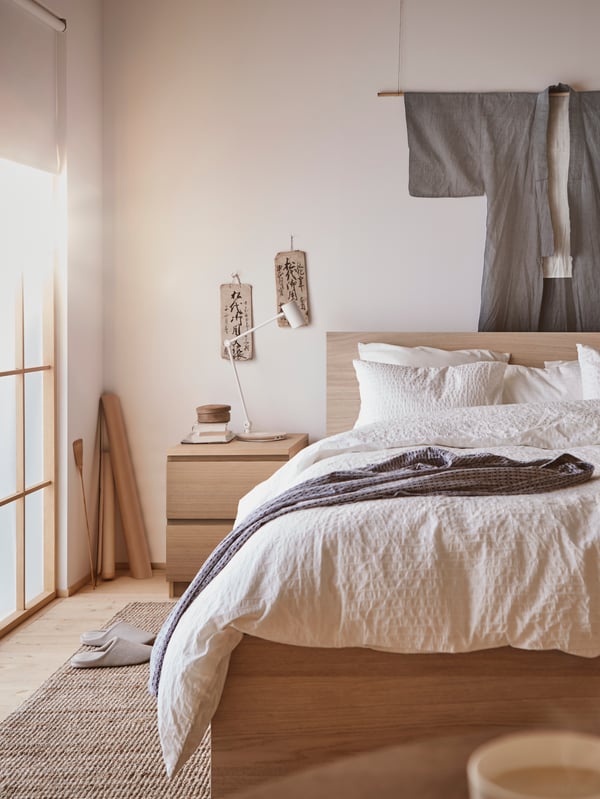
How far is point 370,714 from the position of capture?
175 cm

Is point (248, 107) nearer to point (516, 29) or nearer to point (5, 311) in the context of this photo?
point (516, 29)

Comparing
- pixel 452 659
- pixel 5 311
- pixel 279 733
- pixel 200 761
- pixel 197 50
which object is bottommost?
pixel 200 761

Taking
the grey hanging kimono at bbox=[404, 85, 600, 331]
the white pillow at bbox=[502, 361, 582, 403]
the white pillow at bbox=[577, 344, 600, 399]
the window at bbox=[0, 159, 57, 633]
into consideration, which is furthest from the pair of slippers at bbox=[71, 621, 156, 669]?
the grey hanging kimono at bbox=[404, 85, 600, 331]

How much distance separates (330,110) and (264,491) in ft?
6.64

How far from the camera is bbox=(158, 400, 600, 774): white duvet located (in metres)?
1.71

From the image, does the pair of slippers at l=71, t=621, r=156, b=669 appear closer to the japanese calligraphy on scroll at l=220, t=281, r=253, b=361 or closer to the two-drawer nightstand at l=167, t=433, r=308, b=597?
the two-drawer nightstand at l=167, t=433, r=308, b=597

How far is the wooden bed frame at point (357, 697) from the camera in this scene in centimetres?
173

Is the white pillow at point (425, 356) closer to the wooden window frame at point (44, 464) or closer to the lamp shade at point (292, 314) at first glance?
the lamp shade at point (292, 314)

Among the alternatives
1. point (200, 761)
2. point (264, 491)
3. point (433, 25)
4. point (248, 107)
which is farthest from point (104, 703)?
point (433, 25)

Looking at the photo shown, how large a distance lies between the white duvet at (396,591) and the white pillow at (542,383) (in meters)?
1.76

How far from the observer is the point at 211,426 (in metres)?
3.91

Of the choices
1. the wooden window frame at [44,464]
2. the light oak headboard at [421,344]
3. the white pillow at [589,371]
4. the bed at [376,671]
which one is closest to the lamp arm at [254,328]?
the light oak headboard at [421,344]

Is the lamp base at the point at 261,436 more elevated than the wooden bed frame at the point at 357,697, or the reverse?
the lamp base at the point at 261,436

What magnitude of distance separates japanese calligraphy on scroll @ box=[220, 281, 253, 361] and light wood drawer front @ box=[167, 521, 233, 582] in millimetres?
876
